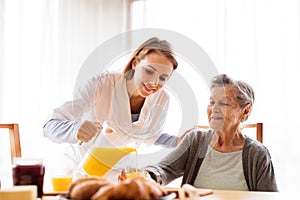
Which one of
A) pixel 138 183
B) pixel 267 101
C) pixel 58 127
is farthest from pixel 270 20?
pixel 138 183

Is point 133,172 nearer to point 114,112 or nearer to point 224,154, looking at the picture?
point 114,112

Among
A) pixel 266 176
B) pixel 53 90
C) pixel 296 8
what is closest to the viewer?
pixel 266 176

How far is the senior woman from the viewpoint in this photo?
2072 millimetres

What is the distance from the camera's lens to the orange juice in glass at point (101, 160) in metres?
1.63

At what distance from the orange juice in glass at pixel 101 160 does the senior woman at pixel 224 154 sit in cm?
42

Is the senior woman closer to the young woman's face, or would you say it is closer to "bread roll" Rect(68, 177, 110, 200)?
A: the young woman's face

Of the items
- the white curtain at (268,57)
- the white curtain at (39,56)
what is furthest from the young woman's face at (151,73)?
the white curtain at (39,56)

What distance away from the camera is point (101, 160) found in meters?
1.62

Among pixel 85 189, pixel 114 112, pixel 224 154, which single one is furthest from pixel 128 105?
Result: pixel 85 189

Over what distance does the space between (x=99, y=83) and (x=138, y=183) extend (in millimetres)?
879

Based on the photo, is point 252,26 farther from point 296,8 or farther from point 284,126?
point 284,126

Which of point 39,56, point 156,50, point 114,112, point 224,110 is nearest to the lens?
point 156,50

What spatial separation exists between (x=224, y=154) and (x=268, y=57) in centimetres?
102

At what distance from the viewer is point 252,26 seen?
2996 mm
